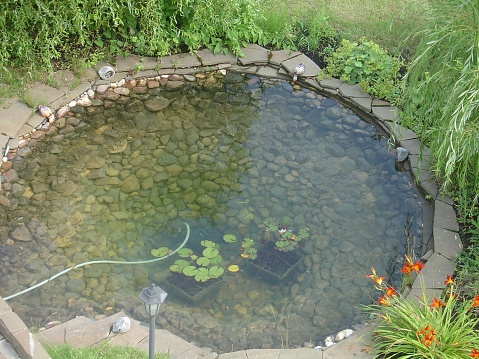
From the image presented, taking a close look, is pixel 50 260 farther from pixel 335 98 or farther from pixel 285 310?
pixel 335 98

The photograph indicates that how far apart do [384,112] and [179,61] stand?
2240mm

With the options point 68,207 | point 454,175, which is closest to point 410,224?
point 454,175

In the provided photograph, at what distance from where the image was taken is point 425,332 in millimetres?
4141

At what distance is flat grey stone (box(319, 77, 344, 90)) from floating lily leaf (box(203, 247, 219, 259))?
2462mm

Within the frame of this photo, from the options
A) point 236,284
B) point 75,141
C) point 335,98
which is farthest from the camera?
point 335,98

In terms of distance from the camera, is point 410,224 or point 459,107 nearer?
point 459,107

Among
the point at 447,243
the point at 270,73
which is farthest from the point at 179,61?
the point at 447,243

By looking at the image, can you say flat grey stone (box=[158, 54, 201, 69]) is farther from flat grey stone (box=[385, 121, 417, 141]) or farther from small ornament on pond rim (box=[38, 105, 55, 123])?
flat grey stone (box=[385, 121, 417, 141])

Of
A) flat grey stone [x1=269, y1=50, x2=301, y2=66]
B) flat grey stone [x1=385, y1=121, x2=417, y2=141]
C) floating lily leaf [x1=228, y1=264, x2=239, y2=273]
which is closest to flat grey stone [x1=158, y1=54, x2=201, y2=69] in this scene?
flat grey stone [x1=269, y1=50, x2=301, y2=66]

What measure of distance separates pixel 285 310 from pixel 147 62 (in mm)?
3380

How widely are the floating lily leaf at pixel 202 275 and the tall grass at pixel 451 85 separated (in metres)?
1.93

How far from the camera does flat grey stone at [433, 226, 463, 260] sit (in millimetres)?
5145

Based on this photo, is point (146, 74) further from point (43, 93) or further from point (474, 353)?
point (474, 353)

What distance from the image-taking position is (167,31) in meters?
7.14
